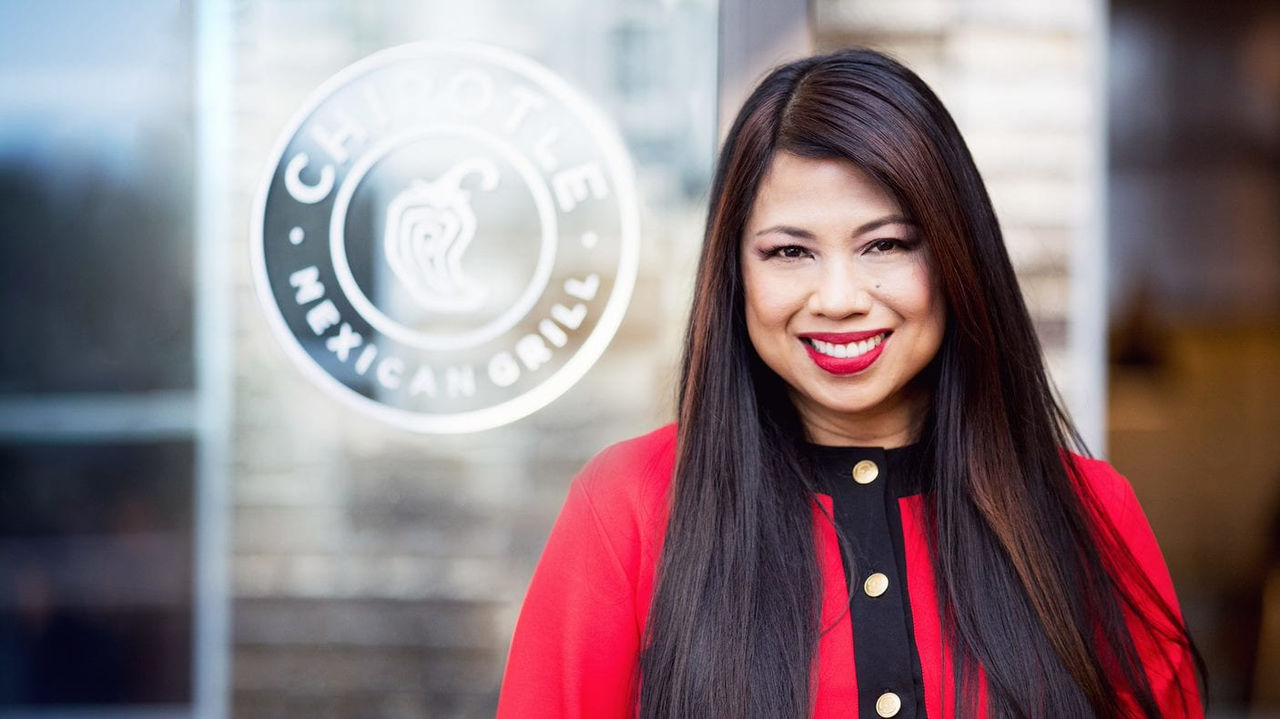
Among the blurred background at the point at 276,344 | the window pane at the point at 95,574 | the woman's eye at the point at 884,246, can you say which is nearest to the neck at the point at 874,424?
the woman's eye at the point at 884,246

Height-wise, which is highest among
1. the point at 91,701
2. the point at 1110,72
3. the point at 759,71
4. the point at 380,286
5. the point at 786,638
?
the point at 1110,72

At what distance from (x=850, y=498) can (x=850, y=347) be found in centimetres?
23

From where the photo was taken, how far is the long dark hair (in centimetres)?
152

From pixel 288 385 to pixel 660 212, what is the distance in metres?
0.90

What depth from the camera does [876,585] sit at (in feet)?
5.20

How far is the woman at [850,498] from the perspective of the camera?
5.01ft

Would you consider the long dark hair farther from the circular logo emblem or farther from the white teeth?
the circular logo emblem

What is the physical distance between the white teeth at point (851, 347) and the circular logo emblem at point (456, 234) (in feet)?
2.67

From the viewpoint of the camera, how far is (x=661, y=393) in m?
2.67

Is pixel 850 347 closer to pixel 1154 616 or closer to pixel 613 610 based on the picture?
pixel 613 610

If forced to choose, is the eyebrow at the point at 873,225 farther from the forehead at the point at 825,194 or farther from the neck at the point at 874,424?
the neck at the point at 874,424

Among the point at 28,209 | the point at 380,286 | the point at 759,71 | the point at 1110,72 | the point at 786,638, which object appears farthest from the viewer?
the point at 1110,72

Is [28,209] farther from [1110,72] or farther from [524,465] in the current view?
[1110,72]

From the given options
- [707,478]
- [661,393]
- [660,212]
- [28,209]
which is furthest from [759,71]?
[28,209]
